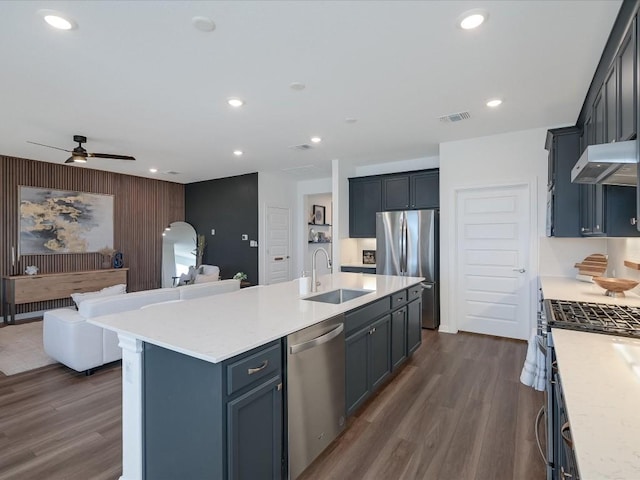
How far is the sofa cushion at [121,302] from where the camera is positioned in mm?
3055

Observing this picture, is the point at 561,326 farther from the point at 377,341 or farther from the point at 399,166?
the point at 399,166

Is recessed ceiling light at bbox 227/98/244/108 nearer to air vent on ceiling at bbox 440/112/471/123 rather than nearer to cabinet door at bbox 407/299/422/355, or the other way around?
air vent on ceiling at bbox 440/112/471/123

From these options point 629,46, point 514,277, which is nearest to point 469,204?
point 514,277

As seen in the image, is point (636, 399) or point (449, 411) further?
point (449, 411)

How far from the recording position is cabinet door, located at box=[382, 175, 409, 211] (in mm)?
5613

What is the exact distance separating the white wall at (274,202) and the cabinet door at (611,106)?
18.7 ft

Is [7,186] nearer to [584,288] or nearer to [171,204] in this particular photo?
[171,204]

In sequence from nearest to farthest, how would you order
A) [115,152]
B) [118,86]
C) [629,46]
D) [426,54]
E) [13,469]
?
[629,46] → [13,469] → [426,54] → [118,86] → [115,152]

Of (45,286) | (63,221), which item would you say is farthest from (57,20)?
(63,221)

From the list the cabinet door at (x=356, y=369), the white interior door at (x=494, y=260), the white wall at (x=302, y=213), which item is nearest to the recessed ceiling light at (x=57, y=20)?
the cabinet door at (x=356, y=369)

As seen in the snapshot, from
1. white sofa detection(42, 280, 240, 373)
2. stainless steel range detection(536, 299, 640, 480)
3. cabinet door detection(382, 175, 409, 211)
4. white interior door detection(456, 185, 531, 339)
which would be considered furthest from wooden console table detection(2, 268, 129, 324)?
stainless steel range detection(536, 299, 640, 480)

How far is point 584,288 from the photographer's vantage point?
3.09 meters

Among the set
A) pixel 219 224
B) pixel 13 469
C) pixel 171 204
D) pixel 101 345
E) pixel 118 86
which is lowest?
pixel 13 469

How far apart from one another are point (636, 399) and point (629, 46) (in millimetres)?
1878
